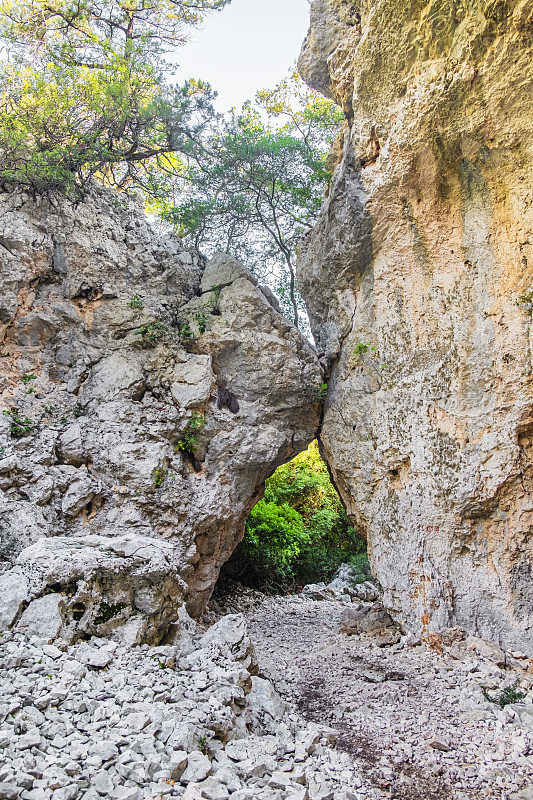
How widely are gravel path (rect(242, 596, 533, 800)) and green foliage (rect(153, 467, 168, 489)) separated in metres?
3.36

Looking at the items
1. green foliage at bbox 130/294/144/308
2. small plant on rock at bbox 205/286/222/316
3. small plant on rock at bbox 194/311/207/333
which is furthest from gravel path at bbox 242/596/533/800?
green foliage at bbox 130/294/144/308

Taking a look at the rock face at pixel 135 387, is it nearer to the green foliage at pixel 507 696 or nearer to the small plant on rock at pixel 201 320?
the small plant on rock at pixel 201 320

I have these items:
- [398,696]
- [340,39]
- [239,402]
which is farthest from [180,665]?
[340,39]

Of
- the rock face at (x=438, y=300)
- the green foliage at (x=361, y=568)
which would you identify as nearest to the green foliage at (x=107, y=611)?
the rock face at (x=438, y=300)

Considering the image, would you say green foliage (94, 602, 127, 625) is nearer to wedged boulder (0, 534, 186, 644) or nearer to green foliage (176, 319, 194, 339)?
wedged boulder (0, 534, 186, 644)

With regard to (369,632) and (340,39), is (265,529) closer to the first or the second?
(369,632)

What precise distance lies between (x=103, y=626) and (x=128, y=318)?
6.22 meters

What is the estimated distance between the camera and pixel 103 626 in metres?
5.09

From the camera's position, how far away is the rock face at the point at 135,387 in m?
8.02

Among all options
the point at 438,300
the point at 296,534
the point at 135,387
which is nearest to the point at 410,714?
the point at 438,300

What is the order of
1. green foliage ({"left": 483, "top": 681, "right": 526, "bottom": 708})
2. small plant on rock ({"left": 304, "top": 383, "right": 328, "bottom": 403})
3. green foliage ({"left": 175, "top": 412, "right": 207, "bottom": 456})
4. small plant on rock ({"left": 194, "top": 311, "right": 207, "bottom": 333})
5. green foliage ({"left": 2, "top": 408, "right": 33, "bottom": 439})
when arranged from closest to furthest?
green foliage ({"left": 483, "top": 681, "right": 526, "bottom": 708}) < green foliage ({"left": 2, "top": 408, "right": 33, "bottom": 439}) < green foliage ({"left": 175, "top": 412, "right": 207, "bottom": 456}) < small plant on rock ({"left": 194, "top": 311, "right": 207, "bottom": 333}) < small plant on rock ({"left": 304, "top": 383, "right": 328, "bottom": 403})

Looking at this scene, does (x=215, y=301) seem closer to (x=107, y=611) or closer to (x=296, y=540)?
(x=107, y=611)

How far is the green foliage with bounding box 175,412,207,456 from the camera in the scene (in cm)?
902

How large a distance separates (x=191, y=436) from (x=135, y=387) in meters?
1.41
